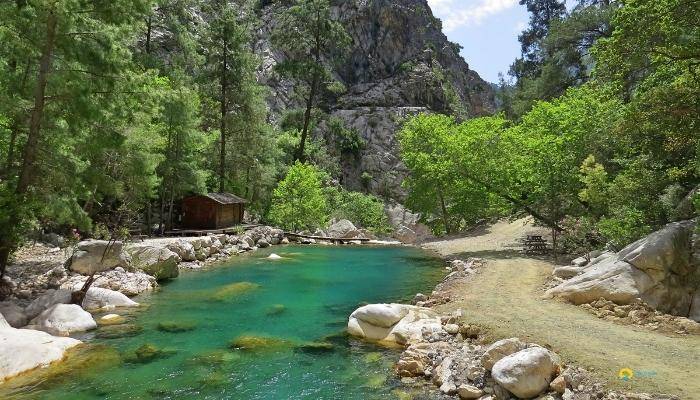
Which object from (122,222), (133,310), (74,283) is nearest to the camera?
(133,310)

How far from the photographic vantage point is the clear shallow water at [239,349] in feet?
28.6

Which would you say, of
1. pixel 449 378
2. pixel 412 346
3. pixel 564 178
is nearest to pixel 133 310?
pixel 412 346

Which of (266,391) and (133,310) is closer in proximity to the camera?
(266,391)

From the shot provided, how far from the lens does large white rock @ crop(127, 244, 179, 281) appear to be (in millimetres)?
18562

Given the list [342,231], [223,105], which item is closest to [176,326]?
[342,231]

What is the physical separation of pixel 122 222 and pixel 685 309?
25697mm

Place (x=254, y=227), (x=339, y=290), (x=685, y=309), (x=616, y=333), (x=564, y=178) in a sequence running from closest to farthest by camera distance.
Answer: (x=616, y=333)
(x=685, y=309)
(x=339, y=290)
(x=564, y=178)
(x=254, y=227)

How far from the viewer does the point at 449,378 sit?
29.1 ft

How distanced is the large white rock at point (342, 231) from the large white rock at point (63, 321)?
23.9m

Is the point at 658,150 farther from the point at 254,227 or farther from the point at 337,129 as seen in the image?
the point at 337,129

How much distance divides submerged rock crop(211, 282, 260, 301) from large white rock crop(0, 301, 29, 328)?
5.38 meters

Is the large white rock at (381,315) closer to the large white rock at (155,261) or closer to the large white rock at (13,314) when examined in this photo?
the large white rock at (13,314)

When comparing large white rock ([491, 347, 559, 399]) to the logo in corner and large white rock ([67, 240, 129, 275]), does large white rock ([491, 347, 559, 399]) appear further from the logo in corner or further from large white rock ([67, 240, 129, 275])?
large white rock ([67, 240, 129, 275])

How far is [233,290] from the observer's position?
56.2 ft
